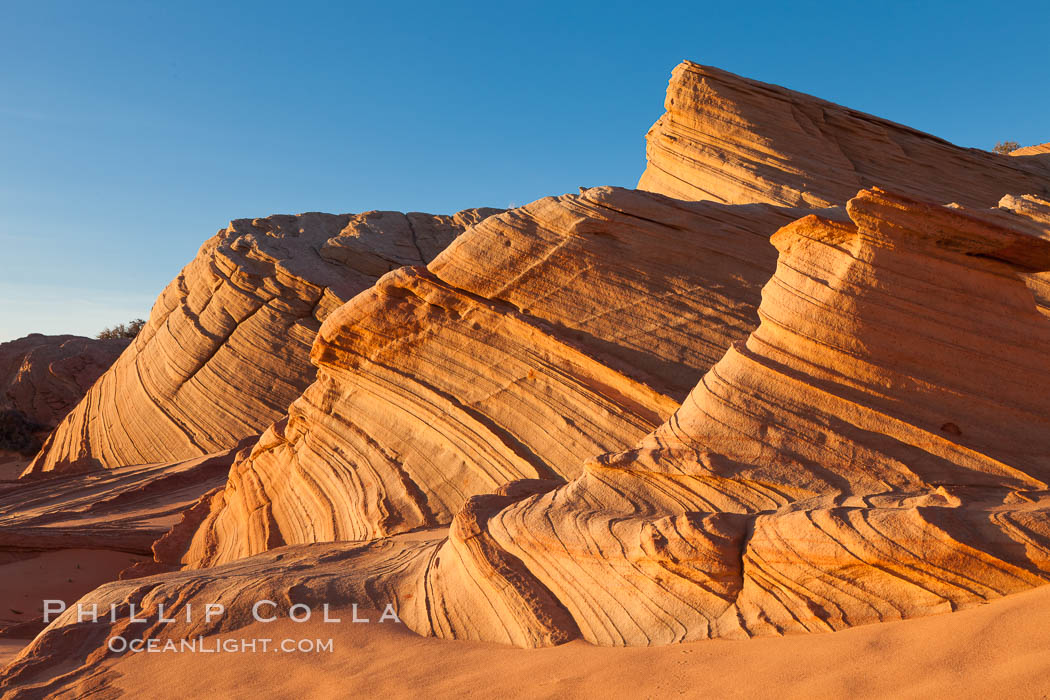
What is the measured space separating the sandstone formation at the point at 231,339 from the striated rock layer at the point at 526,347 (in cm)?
825

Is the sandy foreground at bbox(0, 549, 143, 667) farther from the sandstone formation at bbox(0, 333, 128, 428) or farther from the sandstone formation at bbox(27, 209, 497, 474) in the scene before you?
the sandstone formation at bbox(0, 333, 128, 428)

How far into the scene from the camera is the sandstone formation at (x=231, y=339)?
1823 centimetres

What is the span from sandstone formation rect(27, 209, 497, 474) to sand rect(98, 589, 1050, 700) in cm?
1285

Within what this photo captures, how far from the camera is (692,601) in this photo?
458cm

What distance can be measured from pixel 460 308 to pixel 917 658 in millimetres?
6986

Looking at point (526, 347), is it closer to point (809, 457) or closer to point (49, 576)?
point (809, 457)

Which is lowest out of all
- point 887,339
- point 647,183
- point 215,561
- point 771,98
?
point 215,561

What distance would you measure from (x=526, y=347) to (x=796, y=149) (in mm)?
6983

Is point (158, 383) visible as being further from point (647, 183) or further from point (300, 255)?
point (647, 183)

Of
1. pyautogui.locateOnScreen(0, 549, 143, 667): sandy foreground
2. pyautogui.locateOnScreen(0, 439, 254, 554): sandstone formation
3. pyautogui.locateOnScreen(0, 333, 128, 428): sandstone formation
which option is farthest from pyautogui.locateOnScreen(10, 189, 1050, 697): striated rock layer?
pyautogui.locateOnScreen(0, 333, 128, 428): sandstone formation

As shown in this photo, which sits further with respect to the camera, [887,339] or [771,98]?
[771,98]

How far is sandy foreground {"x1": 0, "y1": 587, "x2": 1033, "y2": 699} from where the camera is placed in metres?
3.26

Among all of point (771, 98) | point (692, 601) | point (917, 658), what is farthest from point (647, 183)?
point (917, 658)

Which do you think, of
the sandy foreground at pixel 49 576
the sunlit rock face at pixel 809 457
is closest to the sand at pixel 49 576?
the sandy foreground at pixel 49 576
